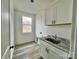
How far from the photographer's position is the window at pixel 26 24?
5.74 meters

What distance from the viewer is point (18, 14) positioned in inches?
210

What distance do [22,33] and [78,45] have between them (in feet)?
17.1

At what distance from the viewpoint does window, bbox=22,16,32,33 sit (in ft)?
18.8

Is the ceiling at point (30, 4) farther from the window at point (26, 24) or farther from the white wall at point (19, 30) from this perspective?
the window at point (26, 24)

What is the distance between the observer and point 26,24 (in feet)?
19.6

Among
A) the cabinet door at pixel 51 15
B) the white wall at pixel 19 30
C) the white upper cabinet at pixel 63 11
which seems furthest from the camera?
the white wall at pixel 19 30

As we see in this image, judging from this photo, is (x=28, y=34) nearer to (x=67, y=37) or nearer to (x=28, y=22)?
(x=28, y=22)

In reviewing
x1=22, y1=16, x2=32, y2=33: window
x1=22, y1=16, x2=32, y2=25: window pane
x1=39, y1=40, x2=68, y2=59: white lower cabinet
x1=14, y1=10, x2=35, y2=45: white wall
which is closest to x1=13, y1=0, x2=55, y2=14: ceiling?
x1=14, y1=10, x2=35, y2=45: white wall

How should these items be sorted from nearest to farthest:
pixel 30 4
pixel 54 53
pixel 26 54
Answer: pixel 54 53, pixel 26 54, pixel 30 4

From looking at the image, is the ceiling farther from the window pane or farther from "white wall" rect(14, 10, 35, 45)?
the window pane

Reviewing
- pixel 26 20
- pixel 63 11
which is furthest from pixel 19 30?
pixel 63 11

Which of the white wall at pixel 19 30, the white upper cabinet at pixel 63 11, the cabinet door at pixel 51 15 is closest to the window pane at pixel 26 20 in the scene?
the white wall at pixel 19 30

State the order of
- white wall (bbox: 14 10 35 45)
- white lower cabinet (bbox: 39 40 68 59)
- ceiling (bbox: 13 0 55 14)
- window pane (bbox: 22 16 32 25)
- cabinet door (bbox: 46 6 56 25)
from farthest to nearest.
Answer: window pane (bbox: 22 16 32 25), white wall (bbox: 14 10 35 45), ceiling (bbox: 13 0 55 14), cabinet door (bbox: 46 6 56 25), white lower cabinet (bbox: 39 40 68 59)

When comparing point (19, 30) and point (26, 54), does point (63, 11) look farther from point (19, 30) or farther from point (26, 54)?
point (19, 30)
